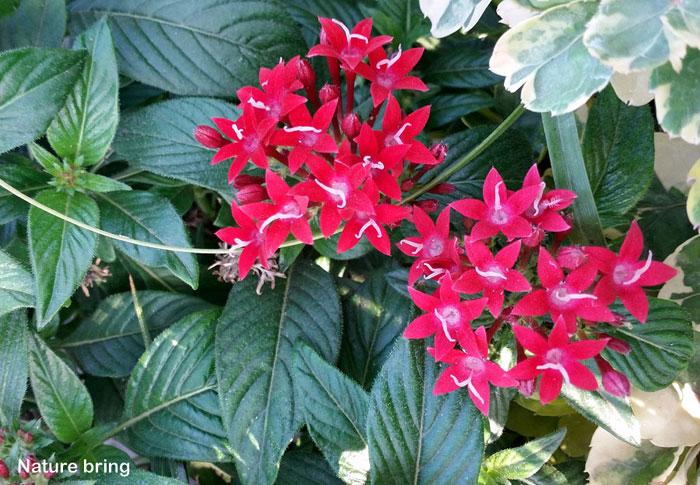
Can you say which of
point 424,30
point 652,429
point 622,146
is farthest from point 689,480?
point 424,30

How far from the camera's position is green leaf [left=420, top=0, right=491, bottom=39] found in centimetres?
61

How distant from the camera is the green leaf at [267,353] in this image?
28.9 inches

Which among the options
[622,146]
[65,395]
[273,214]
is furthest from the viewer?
[65,395]

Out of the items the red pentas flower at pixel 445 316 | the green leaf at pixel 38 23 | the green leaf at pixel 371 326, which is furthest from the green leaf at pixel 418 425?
the green leaf at pixel 38 23

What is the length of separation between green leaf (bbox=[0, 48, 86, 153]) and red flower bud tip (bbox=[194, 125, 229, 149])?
201 millimetres

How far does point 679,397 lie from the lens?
0.69 m

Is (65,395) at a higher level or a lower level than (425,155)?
lower

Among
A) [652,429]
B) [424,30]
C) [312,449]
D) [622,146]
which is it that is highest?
[424,30]

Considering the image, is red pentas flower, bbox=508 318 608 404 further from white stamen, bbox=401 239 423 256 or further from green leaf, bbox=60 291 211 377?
green leaf, bbox=60 291 211 377

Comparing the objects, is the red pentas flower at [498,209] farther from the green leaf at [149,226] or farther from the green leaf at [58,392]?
the green leaf at [58,392]

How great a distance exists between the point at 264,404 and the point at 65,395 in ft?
0.87

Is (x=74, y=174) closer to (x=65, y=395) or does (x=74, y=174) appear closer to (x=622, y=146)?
(x=65, y=395)

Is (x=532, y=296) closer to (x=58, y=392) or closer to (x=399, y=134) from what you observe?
(x=399, y=134)

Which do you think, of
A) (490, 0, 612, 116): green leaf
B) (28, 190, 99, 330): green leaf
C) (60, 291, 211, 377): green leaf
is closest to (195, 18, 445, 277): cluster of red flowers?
(490, 0, 612, 116): green leaf
